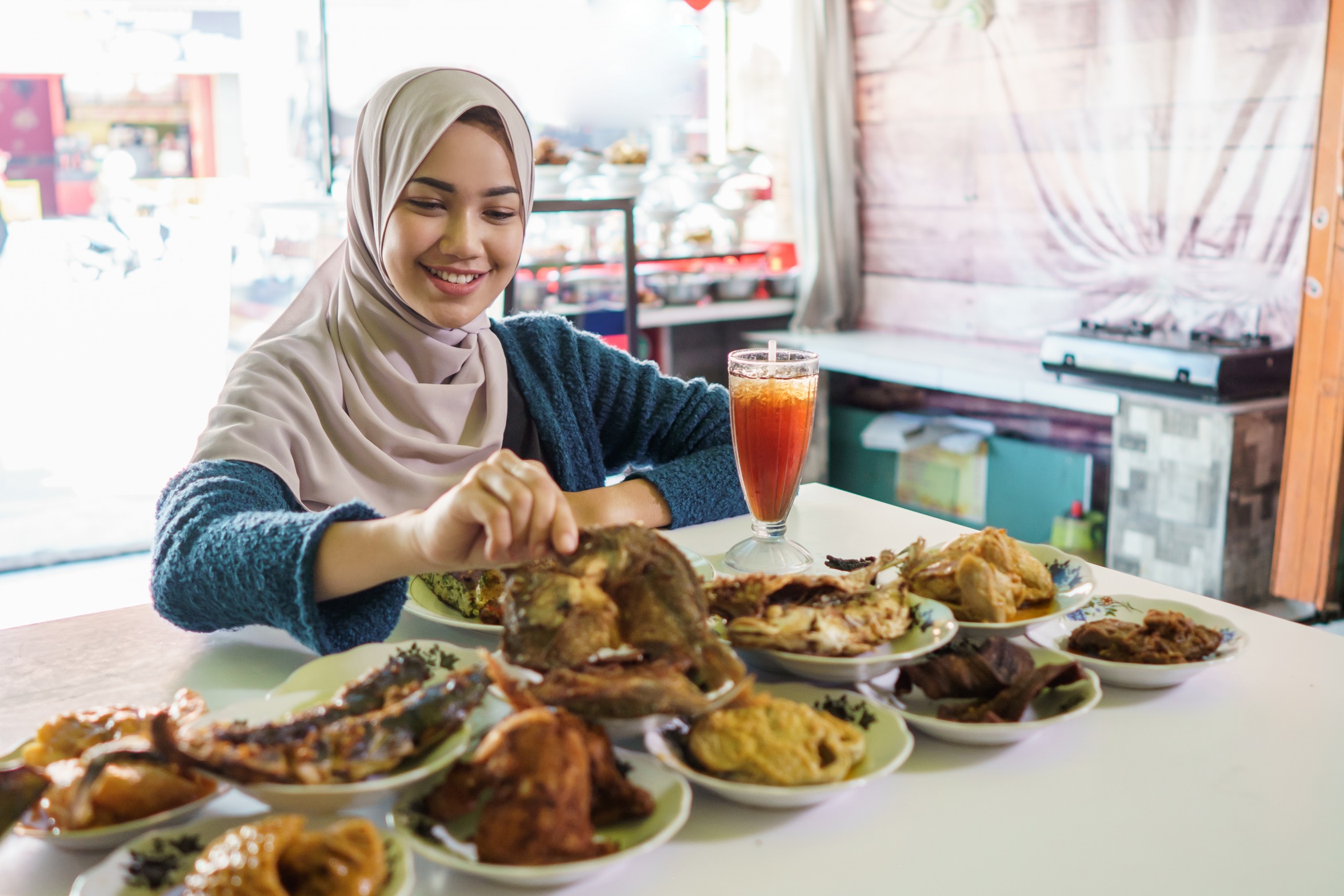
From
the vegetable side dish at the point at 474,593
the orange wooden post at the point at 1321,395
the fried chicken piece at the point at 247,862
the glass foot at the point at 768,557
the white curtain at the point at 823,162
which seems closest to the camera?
the fried chicken piece at the point at 247,862

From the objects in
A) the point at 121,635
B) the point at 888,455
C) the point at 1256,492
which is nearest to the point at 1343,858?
the point at 121,635

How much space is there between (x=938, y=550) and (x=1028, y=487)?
2277 millimetres

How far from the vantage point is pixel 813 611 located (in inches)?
31.1

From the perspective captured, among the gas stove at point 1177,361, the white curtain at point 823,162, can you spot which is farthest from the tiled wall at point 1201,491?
the white curtain at point 823,162

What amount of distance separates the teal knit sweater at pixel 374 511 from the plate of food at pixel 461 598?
40 mm

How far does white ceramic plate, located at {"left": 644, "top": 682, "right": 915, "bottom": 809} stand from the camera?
64 centimetres

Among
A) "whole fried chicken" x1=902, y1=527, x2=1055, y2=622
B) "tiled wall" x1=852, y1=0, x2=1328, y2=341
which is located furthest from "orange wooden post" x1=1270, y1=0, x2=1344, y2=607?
"whole fried chicken" x1=902, y1=527, x2=1055, y2=622

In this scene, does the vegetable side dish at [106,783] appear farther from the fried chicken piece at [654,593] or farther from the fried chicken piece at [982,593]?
the fried chicken piece at [982,593]

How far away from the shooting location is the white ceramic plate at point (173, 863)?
54 centimetres

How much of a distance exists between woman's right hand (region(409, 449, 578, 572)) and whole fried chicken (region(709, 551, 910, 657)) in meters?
0.15

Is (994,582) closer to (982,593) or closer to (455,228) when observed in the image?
(982,593)

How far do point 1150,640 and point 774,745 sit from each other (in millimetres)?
359

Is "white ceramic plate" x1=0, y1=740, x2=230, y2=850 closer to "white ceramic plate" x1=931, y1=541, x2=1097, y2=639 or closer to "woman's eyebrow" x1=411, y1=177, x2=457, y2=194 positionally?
"white ceramic plate" x1=931, y1=541, x2=1097, y2=639

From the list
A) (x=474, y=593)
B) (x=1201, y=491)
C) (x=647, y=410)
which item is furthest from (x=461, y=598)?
(x=1201, y=491)
